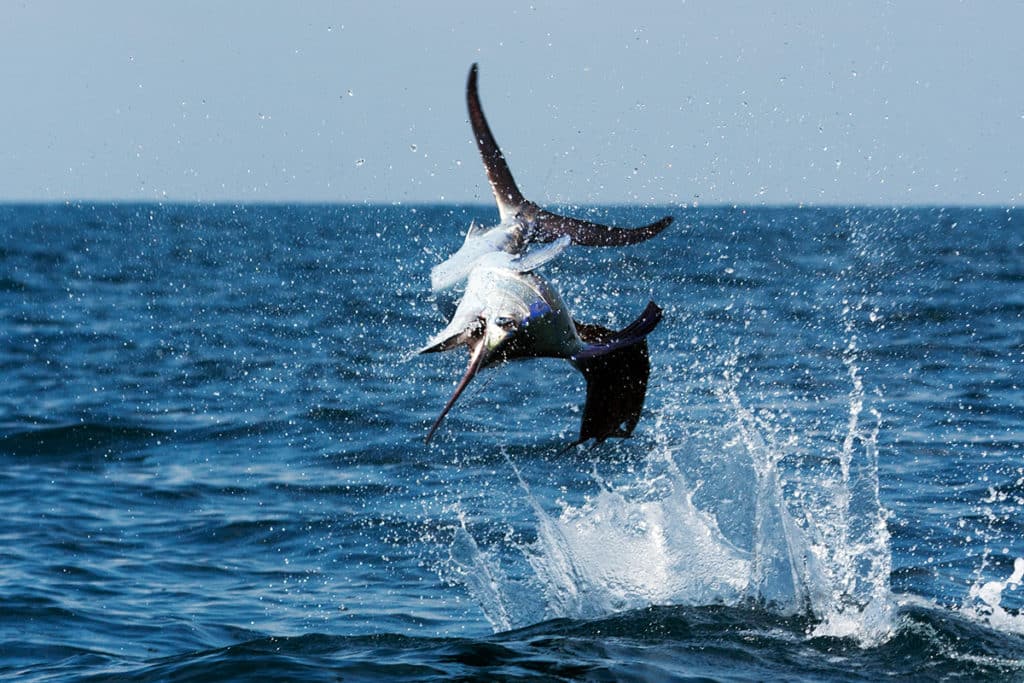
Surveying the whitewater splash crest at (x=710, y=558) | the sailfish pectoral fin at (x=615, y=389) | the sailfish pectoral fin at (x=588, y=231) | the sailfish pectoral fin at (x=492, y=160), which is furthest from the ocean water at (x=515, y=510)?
the sailfish pectoral fin at (x=588, y=231)

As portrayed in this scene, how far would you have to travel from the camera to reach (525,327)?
18.4ft

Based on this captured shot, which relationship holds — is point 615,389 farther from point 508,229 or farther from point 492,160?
point 492,160

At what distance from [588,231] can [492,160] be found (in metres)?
0.65

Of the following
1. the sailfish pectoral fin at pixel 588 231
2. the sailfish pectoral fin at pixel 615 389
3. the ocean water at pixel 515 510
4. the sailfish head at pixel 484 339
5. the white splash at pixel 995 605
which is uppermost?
the sailfish pectoral fin at pixel 588 231

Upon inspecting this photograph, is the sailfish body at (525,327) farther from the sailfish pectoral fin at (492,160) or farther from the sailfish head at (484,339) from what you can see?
the sailfish pectoral fin at (492,160)

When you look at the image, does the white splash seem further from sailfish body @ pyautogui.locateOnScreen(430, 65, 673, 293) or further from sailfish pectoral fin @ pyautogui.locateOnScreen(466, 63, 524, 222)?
sailfish pectoral fin @ pyautogui.locateOnScreen(466, 63, 524, 222)

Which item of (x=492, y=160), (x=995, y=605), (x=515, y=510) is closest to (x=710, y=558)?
(x=995, y=605)

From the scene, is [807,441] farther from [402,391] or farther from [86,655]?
[86,655]

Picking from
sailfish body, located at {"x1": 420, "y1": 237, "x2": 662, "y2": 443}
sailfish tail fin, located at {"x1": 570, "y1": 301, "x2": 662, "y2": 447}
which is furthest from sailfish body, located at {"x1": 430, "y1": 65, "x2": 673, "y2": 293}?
sailfish tail fin, located at {"x1": 570, "y1": 301, "x2": 662, "y2": 447}

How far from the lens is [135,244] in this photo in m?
68.1

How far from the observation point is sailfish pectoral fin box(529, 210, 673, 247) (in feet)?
20.1

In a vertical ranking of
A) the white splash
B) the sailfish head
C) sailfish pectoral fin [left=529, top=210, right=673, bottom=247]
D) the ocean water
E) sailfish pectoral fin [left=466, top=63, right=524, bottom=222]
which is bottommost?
the white splash

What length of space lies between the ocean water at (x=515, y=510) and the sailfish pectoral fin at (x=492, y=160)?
1.78 meters

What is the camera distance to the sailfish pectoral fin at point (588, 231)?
6.12m
